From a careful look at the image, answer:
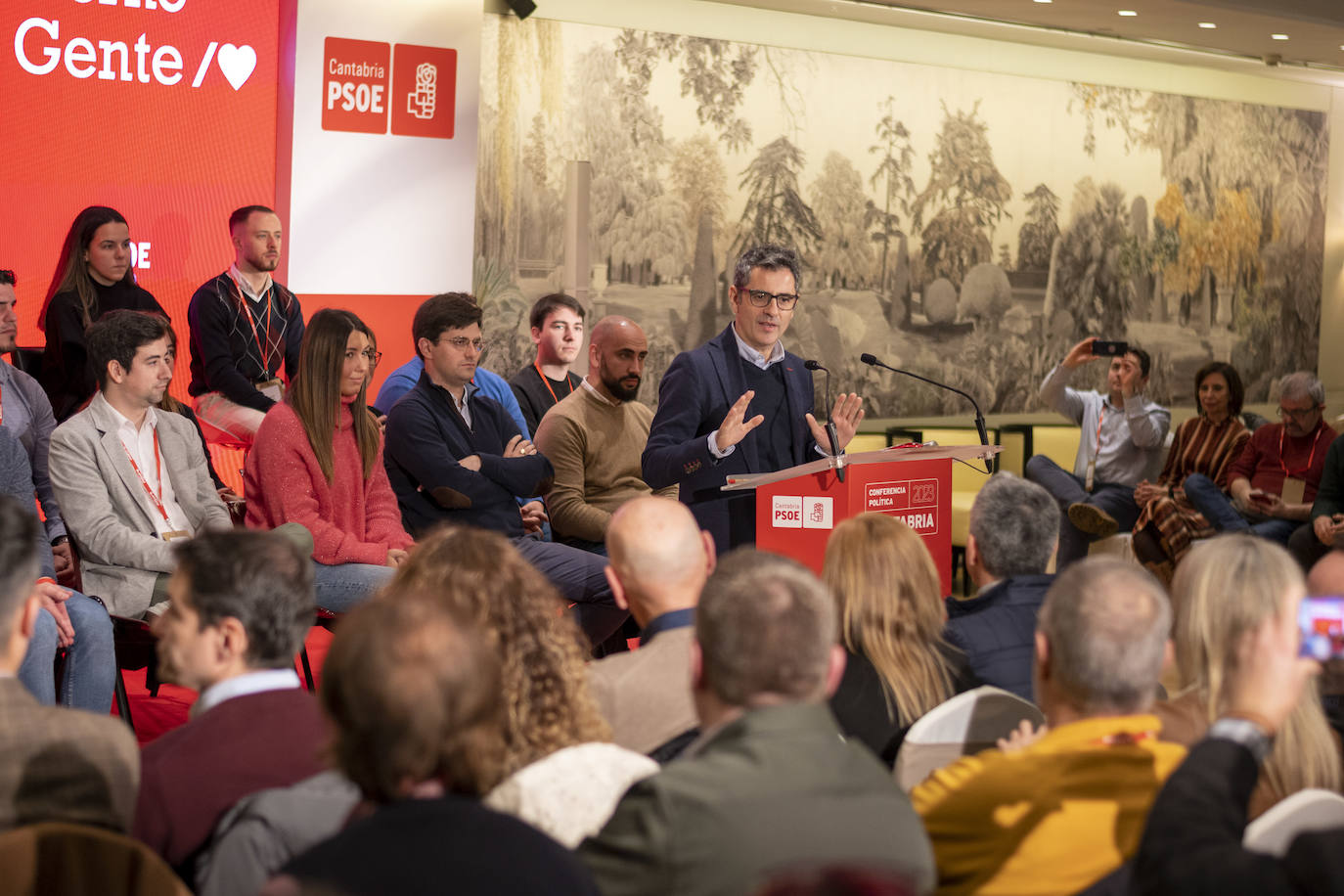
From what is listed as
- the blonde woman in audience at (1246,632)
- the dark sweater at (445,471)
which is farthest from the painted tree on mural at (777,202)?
the blonde woman in audience at (1246,632)

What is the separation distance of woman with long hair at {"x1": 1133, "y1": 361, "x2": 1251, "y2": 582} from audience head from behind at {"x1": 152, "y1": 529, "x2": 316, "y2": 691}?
20.0ft

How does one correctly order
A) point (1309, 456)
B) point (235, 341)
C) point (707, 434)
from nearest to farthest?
point (707, 434), point (235, 341), point (1309, 456)

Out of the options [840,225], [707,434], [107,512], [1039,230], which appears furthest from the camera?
[1039,230]

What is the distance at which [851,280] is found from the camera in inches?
368

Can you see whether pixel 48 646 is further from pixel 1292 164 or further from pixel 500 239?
pixel 1292 164

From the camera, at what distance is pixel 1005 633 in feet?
10.1

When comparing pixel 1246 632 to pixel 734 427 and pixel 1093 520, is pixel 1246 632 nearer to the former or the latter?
pixel 734 427

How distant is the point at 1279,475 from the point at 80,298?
611 cm

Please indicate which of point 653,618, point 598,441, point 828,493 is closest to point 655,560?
point 653,618

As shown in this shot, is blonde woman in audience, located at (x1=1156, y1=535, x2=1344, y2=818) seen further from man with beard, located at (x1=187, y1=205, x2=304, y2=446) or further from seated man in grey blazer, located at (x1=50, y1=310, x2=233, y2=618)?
man with beard, located at (x1=187, y1=205, x2=304, y2=446)

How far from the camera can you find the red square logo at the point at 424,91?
22.1ft

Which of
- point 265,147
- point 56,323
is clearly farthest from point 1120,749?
point 265,147

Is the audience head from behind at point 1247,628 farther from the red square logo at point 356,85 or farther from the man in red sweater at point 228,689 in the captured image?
the red square logo at point 356,85

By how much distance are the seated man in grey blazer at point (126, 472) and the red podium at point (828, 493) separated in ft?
6.00
